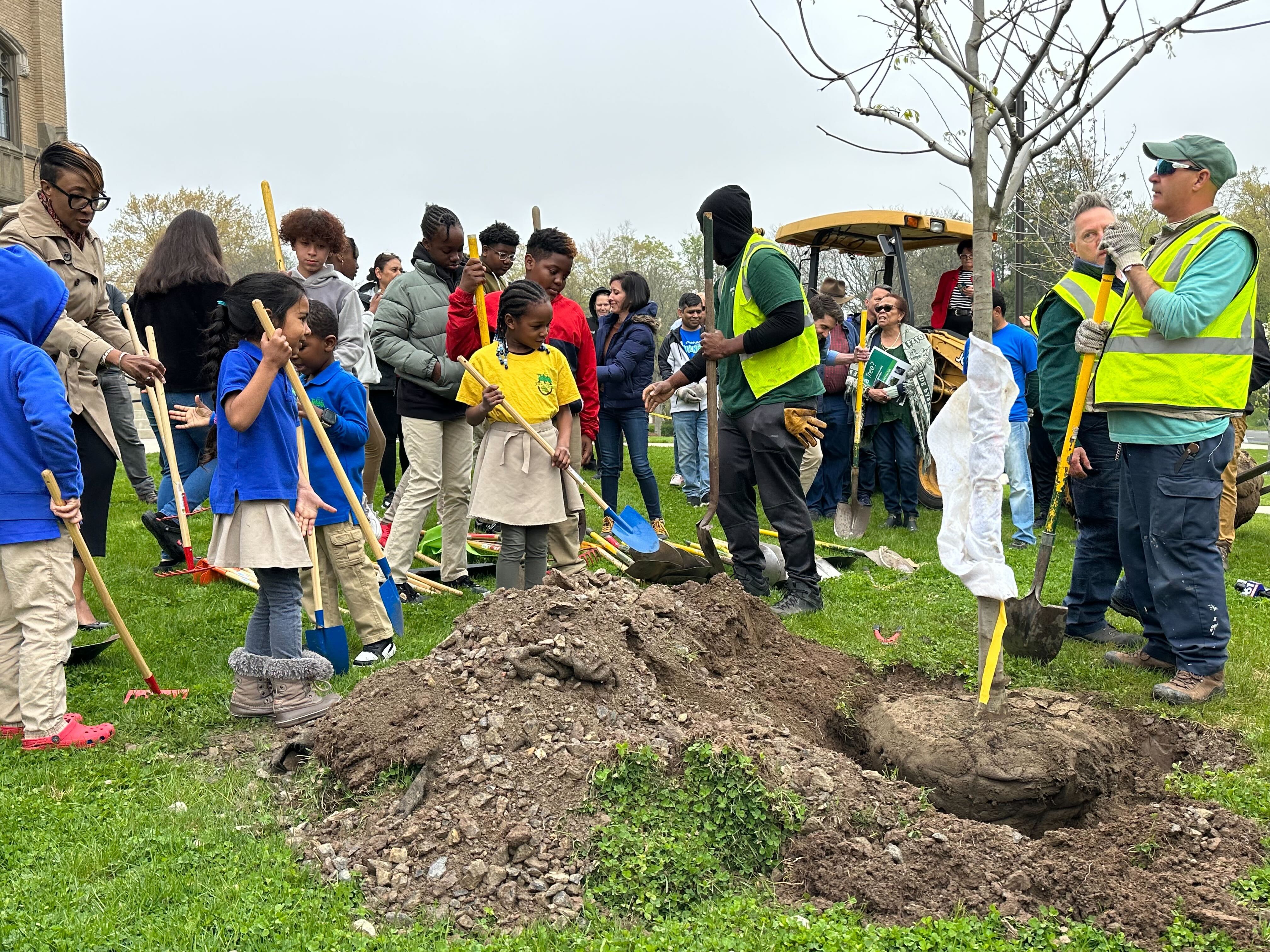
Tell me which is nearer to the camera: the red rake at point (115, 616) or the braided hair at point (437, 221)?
the red rake at point (115, 616)

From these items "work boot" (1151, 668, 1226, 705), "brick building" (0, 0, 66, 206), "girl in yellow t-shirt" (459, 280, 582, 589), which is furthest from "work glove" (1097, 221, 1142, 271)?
"brick building" (0, 0, 66, 206)

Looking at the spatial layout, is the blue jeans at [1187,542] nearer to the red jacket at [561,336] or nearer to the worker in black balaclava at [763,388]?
the worker in black balaclava at [763,388]

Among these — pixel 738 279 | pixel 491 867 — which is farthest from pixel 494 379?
pixel 491 867

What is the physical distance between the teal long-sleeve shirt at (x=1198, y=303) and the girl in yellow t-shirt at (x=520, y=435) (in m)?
2.99

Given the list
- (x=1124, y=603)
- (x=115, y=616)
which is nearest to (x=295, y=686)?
(x=115, y=616)

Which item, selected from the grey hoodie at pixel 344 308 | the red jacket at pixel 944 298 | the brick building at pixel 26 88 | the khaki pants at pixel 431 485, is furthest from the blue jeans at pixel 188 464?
the brick building at pixel 26 88

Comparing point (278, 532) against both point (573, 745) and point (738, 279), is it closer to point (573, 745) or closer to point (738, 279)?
point (573, 745)

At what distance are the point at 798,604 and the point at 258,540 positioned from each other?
3.25 meters

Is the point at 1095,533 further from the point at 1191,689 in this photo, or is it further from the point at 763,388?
the point at 763,388

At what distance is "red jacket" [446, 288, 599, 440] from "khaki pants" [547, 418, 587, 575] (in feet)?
2.34

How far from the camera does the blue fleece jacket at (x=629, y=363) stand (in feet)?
29.0

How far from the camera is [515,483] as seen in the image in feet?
17.6

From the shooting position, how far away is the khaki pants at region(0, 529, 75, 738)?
12.9ft

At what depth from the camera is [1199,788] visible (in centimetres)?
356
